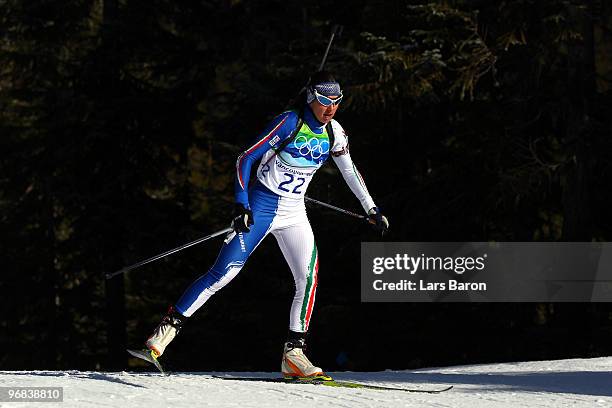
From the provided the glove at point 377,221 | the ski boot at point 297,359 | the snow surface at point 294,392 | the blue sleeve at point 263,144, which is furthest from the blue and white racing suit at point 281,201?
the snow surface at point 294,392

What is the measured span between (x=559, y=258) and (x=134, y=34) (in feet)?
35.6

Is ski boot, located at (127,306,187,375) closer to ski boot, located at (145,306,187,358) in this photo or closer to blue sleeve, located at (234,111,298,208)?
ski boot, located at (145,306,187,358)

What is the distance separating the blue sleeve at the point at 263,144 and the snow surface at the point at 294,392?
1.42 m

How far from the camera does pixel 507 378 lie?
10.5m

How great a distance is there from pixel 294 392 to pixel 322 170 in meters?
11.4

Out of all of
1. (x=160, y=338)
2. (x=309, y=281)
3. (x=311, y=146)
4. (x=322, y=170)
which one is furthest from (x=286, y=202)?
(x=322, y=170)

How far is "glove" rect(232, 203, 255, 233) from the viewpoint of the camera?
8250 mm

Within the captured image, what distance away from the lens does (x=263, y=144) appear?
8.45 meters

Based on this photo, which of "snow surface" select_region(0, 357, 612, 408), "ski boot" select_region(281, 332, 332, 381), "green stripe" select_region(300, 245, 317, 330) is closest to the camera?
"snow surface" select_region(0, 357, 612, 408)

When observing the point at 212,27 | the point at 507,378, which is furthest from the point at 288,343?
the point at 212,27

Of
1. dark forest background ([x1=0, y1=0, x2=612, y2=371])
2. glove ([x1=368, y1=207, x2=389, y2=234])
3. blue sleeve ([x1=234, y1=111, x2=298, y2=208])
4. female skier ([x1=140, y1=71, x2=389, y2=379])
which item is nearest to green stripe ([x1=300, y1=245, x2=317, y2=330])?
female skier ([x1=140, y1=71, x2=389, y2=379])

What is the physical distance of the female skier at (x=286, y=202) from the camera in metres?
8.45

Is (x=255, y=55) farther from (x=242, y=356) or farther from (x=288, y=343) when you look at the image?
(x=288, y=343)

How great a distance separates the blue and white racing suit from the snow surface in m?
0.71
